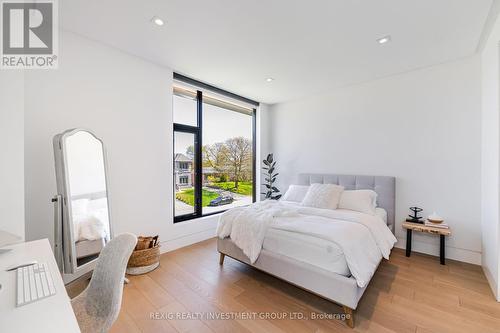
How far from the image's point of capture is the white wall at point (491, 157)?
→ 2.07 metres

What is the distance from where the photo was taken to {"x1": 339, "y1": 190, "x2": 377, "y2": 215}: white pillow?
9.65 feet

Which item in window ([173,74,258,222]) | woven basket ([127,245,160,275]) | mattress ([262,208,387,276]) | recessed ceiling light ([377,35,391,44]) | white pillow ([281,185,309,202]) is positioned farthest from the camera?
white pillow ([281,185,309,202])

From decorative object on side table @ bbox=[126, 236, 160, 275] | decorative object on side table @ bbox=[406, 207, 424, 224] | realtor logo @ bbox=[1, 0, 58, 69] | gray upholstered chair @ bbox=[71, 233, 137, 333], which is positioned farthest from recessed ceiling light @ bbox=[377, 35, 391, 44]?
decorative object on side table @ bbox=[126, 236, 160, 275]

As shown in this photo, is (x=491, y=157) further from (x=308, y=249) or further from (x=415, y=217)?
(x=308, y=249)

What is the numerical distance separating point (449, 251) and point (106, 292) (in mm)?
3949

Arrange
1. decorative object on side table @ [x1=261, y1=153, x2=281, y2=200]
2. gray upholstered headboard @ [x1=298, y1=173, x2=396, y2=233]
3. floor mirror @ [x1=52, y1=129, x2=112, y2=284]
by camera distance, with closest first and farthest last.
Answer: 1. floor mirror @ [x1=52, y1=129, x2=112, y2=284]
2. gray upholstered headboard @ [x1=298, y1=173, x2=396, y2=233]
3. decorative object on side table @ [x1=261, y1=153, x2=281, y2=200]

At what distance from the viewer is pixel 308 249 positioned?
1.99m

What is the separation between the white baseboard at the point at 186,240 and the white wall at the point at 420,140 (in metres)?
2.38

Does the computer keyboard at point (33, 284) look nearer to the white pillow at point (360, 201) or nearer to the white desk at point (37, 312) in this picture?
the white desk at point (37, 312)

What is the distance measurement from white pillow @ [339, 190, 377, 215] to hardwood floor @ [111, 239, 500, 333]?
74cm

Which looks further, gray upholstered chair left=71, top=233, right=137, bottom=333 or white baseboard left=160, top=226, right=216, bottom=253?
white baseboard left=160, top=226, right=216, bottom=253

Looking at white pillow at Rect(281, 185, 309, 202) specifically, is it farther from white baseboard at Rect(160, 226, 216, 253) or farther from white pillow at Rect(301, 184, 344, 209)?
white baseboard at Rect(160, 226, 216, 253)

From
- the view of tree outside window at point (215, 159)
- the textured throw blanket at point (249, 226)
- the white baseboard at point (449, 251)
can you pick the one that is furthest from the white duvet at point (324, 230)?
the view of tree outside window at point (215, 159)

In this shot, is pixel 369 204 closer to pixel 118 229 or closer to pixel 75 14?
pixel 118 229
